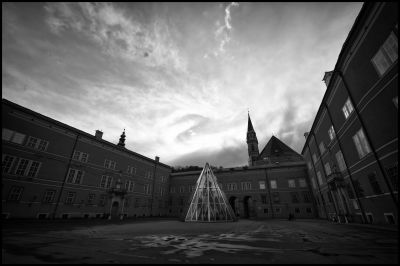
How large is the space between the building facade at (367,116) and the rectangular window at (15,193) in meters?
36.0

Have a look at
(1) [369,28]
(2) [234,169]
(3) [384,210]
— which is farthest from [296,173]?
(1) [369,28]

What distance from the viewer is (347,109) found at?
674 inches

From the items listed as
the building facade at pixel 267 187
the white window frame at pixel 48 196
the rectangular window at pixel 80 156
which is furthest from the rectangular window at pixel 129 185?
the white window frame at pixel 48 196

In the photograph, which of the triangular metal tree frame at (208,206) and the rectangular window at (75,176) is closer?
the triangular metal tree frame at (208,206)

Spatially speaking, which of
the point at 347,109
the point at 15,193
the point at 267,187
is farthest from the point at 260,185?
the point at 15,193

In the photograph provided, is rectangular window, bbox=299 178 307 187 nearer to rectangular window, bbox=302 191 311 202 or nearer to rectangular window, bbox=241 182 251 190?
rectangular window, bbox=302 191 311 202

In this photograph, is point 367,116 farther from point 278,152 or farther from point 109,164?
point 278,152

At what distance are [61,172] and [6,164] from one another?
235 inches

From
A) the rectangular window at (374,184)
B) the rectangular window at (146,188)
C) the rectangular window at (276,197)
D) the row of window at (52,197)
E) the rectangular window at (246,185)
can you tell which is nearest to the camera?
the rectangular window at (374,184)

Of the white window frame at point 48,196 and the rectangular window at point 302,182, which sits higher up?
the rectangular window at point 302,182

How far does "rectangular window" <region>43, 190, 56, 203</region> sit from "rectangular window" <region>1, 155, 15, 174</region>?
16.5 ft

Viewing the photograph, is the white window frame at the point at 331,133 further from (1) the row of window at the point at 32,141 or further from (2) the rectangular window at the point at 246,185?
(1) the row of window at the point at 32,141

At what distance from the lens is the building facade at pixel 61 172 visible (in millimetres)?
22156

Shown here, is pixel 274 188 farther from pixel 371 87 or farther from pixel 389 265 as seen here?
pixel 389 265
